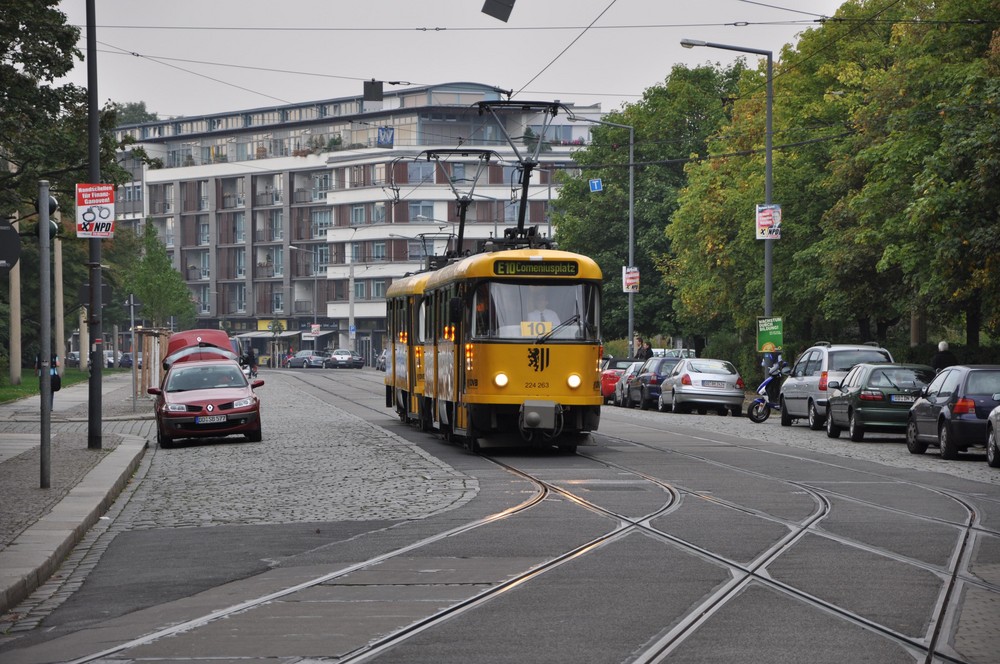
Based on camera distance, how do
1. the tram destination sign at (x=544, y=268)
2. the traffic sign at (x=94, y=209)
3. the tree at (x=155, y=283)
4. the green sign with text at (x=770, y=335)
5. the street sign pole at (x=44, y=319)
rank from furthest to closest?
the tree at (x=155, y=283), the green sign with text at (x=770, y=335), the tram destination sign at (x=544, y=268), the traffic sign at (x=94, y=209), the street sign pole at (x=44, y=319)

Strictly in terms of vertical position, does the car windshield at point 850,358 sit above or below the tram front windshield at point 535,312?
below

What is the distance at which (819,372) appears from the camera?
113ft

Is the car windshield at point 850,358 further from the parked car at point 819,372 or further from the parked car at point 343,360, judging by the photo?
the parked car at point 343,360

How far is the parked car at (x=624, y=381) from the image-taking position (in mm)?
50438

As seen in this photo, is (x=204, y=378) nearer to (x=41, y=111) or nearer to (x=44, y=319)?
(x=41, y=111)

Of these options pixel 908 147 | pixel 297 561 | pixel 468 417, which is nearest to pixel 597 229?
pixel 908 147

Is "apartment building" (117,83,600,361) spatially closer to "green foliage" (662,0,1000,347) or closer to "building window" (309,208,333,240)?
"building window" (309,208,333,240)

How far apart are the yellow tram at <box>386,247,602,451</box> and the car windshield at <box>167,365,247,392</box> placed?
6041mm

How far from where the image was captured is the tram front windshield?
2473cm

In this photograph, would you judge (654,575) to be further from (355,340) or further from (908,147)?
(355,340)

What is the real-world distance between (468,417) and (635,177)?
50275 millimetres

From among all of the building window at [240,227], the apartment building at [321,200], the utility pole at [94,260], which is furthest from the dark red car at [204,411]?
the building window at [240,227]

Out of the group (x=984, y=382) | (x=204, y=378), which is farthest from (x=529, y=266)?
(x=204, y=378)

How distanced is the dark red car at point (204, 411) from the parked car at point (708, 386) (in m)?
16.5
